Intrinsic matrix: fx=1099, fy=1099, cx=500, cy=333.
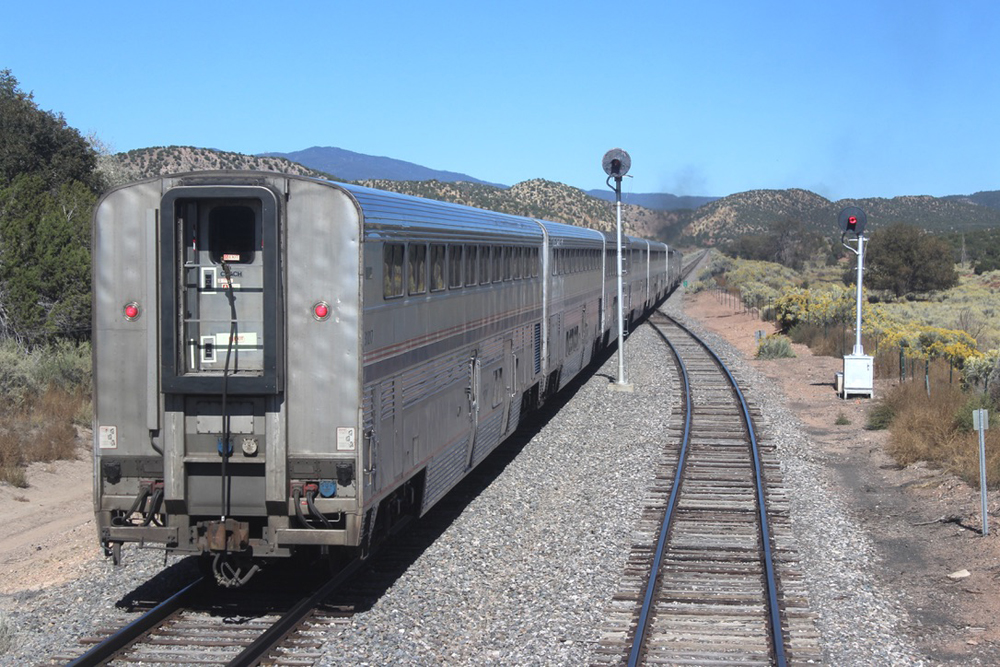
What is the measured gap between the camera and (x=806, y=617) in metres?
8.42

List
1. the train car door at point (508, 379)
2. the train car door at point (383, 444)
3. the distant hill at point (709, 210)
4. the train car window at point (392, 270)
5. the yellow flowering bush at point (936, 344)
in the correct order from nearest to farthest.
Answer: the train car door at point (383, 444), the train car window at point (392, 270), the train car door at point (508, 379), the yellow flowering bush at point (936, 344), the distant hill at point (709, 210)

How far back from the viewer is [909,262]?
2128 inches

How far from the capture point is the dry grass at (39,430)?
1429cm

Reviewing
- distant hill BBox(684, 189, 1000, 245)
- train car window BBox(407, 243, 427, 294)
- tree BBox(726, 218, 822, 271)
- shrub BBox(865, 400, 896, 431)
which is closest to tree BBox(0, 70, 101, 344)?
train car window BBox(407, 243, 427, 294)

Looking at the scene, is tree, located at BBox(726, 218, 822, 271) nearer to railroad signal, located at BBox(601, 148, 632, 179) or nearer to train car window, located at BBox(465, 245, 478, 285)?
railroad signal, located at BBox(601, 148, 632, 179)

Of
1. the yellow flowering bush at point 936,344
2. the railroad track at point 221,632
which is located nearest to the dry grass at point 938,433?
the yellow flowering bush at point 936,344

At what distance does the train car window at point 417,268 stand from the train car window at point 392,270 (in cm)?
27

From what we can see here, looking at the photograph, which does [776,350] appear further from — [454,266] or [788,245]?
[788,245]

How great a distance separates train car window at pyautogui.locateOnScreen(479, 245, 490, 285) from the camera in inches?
475

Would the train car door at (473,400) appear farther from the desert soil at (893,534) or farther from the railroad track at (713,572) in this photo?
the desert soil at (893,534)

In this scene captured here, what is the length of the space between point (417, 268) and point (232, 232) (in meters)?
1.95

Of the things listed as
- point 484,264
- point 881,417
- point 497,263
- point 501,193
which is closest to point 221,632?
point 484,264

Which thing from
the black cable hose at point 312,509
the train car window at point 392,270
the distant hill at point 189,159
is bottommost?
the black cable hose at point 312,509

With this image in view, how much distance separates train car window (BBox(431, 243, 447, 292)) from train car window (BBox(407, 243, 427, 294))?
0.31 meters
